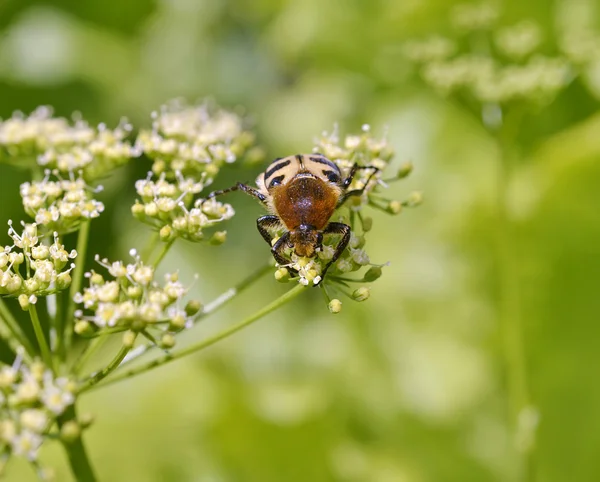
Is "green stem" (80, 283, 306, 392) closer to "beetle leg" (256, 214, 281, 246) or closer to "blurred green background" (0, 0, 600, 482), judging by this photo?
"beetle leg" (256, 214, 281, 246)

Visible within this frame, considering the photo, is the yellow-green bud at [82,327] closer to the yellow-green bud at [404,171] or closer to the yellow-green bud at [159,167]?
the yellow-green bud at [159,167]

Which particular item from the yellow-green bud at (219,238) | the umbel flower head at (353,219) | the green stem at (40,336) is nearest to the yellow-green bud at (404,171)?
the umbel flower head at (353,219)

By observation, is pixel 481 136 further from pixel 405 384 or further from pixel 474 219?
pixel 405 384

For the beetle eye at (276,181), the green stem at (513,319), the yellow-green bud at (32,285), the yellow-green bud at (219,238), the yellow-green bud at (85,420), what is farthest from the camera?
the green stem at (513,319)

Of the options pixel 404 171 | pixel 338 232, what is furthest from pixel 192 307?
pixel 404 171

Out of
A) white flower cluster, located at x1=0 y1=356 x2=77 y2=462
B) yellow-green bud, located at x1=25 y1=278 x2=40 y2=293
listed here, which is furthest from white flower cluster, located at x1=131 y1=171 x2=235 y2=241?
white flower cluster, located at x1=0 y1=356 x2=77 y2=462

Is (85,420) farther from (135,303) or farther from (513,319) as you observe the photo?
(513,319)

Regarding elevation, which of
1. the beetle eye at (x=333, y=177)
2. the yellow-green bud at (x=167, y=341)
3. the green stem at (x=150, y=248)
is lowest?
the yellow-green bud at (x=167, y=341)
